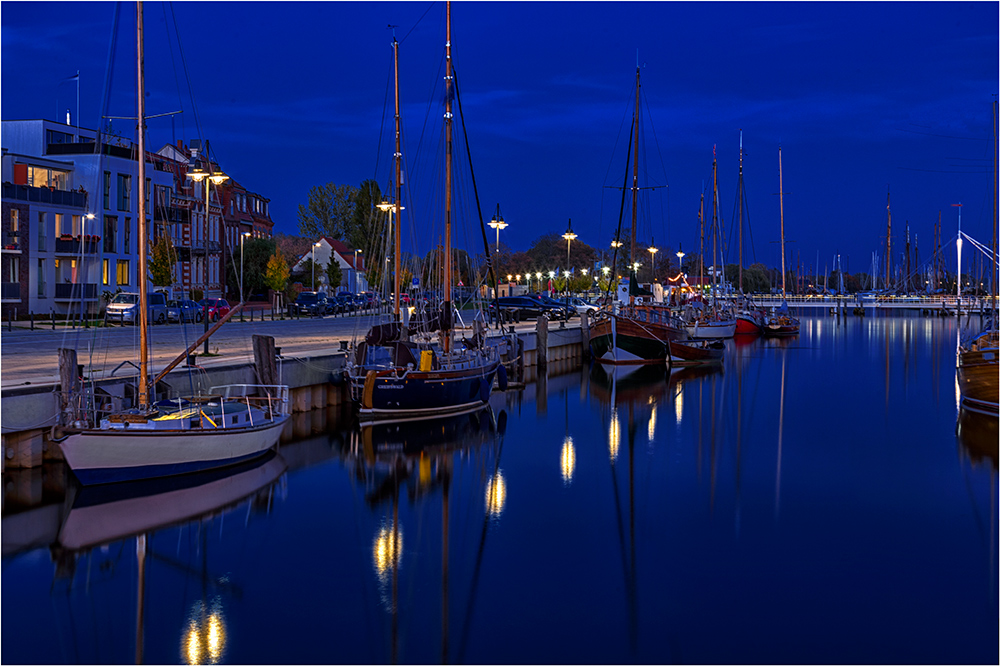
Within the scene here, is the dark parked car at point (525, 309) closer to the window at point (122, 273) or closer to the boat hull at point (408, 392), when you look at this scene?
the window at point (122, 273)

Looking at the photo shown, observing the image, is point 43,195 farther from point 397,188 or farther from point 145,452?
point 145,452

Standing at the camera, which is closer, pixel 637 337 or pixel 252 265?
pixel 637 337

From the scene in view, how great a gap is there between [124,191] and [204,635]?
2220 inches

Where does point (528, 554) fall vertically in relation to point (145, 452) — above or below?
below

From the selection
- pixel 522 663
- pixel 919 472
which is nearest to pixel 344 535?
pixel 522 663

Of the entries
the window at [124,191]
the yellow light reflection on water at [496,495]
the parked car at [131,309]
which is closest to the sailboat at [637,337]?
the parked car at [131,309]

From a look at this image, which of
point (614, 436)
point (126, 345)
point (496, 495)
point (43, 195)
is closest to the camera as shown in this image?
point (496, 495)

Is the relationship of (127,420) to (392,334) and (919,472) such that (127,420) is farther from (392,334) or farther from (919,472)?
(919,472)

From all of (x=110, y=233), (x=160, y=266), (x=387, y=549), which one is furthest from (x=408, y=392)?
(x=110, y=233)

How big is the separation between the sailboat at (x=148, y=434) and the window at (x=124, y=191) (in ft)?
150

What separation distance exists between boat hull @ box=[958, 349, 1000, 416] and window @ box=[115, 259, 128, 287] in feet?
160

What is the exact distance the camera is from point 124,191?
2506 inches

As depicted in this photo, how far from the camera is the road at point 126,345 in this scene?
84.2ft

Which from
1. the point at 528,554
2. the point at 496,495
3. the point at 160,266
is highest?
the point at 160,266
